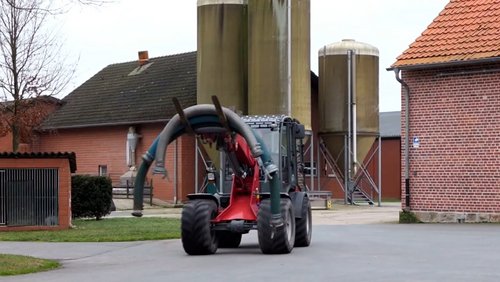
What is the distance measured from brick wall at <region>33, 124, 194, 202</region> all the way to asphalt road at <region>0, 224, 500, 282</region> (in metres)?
20.3

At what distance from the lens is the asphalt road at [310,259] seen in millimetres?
14477

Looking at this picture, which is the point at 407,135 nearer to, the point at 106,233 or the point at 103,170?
the point at 106,233

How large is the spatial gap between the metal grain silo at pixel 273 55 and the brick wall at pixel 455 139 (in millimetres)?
10446

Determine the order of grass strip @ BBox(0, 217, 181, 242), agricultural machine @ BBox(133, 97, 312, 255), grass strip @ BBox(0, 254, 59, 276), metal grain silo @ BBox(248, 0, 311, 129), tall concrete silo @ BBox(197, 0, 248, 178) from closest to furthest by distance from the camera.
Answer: grass strip @ BBox(0, 254, 59, 276) < agricultural machine @ BBox(133, 97, 312, 255) < grass strip @ BBox(0, 217, 181, 242) < metal grain silo @ BBox(248, 0, 311, 129) < tall concrete silo @ BBox(197, 0, 248, 178)

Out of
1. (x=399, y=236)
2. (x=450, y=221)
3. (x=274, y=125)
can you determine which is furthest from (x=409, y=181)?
(x=274, y=125)

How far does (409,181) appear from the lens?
1098 inches

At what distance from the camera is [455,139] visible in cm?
2698

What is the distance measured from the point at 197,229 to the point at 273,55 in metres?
20.5

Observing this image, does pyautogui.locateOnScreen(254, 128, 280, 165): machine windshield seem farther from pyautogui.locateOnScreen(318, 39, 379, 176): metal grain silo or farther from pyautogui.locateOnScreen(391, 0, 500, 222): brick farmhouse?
pyautogui.locateOnScreen(318, 39, 379, 176): metal grain silo

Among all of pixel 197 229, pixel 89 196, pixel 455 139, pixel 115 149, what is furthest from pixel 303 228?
pixel 115 149

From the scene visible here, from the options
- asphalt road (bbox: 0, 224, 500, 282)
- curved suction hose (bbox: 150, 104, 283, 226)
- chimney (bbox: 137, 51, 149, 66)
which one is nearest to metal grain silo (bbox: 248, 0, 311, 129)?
asphalt road (bbox: 0, 224, 500, 282)

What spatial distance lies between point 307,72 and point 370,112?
5.44 metres

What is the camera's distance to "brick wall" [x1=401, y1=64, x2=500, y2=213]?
26297 millimetres

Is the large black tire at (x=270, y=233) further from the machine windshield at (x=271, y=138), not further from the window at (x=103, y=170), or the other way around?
the window at (x=103, y=170)
